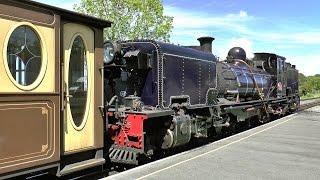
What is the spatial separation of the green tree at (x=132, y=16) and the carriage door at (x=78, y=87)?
27489 millimetres

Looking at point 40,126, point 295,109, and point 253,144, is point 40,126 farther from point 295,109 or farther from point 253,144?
point 295,109

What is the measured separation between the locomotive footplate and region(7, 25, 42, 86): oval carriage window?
3.47 m

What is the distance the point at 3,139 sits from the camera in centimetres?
564

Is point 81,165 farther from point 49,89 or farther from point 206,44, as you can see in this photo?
point 206,44

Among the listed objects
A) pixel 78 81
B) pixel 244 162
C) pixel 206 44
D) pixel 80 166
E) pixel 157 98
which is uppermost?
pixel 206 44

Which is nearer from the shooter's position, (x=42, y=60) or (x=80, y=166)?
(x=42, y=60)

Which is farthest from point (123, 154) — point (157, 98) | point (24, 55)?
point (24, 55)

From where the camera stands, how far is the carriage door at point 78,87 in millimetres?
6875

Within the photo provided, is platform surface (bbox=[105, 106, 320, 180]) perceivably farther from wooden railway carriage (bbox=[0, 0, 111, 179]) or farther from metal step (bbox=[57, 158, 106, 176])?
wooden railway carriage (bbox=[0, 0, 111, 179])

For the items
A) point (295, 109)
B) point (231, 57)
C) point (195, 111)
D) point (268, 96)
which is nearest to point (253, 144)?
point (195, 111)

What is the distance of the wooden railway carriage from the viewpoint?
574 cm

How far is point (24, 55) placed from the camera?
603 cm

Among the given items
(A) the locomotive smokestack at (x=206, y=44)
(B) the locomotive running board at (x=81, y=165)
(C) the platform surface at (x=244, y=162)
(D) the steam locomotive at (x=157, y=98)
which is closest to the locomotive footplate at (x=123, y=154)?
(D) the steam locomotive at (x=157, y=98)

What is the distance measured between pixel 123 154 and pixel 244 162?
2540 mm
